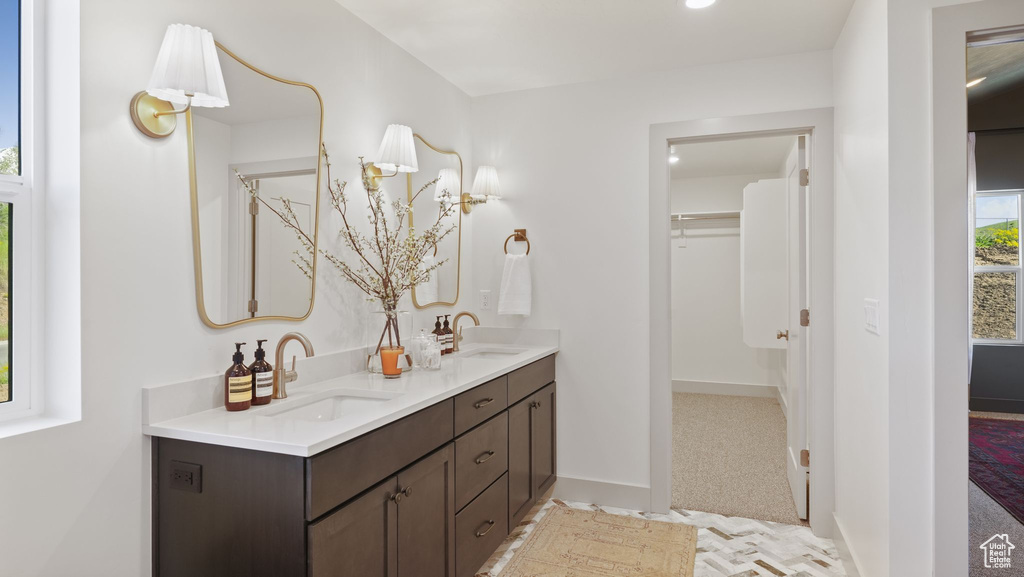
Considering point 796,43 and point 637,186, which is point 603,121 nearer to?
point 637,186

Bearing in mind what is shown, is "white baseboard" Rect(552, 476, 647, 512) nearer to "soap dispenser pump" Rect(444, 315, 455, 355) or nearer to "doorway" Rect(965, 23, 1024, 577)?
"soap dispenser pump" Rect(444, 315, 455, 355)

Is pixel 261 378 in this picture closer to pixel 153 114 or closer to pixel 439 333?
pixel 153 114

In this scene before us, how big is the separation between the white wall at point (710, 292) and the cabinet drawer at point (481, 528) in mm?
4004

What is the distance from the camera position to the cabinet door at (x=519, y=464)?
100.0 inches

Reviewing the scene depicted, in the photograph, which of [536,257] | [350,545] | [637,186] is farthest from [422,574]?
[637,186]

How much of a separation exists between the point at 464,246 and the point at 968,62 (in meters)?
2.38

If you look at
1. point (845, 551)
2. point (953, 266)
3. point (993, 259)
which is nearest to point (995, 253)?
point (993, 259)

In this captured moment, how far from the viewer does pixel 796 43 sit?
8.72ft

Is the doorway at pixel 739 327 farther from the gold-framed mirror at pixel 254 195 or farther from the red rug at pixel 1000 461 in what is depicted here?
the gold-framed mirror at pixel 254 195

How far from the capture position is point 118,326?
1464mm

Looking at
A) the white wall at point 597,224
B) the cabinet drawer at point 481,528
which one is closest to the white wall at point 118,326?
the cabinet drawer at point 481,528

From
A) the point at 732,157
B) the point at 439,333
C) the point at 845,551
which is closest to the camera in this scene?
the point at 845,551

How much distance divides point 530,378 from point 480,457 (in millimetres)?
638

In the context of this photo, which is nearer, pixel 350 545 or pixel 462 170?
pixel 350 545
